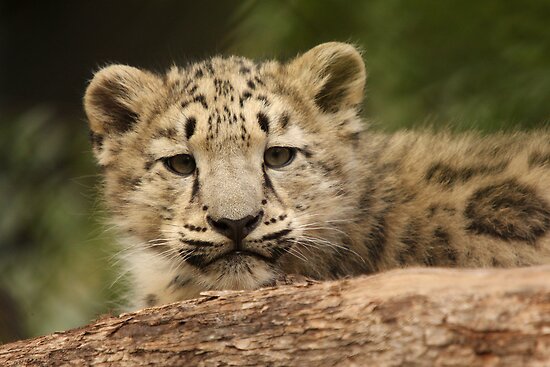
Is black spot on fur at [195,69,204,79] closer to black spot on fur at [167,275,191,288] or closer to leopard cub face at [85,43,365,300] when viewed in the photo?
leopard cub face at [85,43,365,300]

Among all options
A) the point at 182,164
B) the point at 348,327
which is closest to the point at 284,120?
the point at 182,164

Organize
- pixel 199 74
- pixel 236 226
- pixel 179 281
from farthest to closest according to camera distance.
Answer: pixel 199 74 < pixel 179 281 < pixel 236 226

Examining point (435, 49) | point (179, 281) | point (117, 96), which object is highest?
point (435, 49)

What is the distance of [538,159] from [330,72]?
1.14m

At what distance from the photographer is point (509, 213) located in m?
4.12

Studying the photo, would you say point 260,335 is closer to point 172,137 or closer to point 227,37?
point 172,137

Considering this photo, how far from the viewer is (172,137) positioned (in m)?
4.35

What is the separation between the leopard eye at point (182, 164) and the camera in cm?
425

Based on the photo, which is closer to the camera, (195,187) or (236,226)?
(236,226)

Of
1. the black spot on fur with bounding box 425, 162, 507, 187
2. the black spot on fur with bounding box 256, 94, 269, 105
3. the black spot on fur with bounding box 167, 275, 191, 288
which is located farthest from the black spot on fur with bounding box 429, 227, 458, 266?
the black spot on fur with bounding box 167, 275, 191, 288

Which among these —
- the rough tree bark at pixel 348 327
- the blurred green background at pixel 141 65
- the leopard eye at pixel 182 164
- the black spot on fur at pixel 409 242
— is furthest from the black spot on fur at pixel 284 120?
the rough tree bark at pixel 348 327

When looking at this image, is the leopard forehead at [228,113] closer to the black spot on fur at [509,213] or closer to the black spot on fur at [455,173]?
the black spot on fur at [455,173]

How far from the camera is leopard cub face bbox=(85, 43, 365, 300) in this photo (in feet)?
12.9

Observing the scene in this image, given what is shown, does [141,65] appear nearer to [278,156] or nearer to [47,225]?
[47,225]
